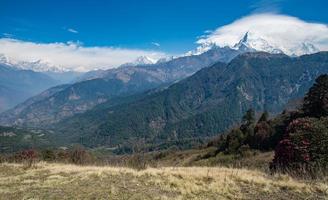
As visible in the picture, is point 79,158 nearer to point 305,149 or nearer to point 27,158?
point 27,158

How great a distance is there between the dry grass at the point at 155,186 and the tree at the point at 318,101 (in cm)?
4176

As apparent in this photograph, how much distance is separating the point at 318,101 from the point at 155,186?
157ft

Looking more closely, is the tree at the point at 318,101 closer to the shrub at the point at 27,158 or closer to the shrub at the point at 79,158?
the shrub at the point at 79,158

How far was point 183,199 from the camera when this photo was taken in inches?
539

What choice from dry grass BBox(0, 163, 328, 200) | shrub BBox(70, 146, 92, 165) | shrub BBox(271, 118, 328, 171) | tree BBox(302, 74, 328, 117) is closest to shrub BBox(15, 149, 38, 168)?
shrub BBox(70, 146, 92, 165)

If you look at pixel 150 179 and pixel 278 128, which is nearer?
pixel 150 179

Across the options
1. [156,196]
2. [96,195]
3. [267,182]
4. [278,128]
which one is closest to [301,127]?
[267,182]

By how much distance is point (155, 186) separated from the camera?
616 inches

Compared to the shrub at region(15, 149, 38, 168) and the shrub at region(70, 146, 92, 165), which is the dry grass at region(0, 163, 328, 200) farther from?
the shrub at region(70, 146, 92, 165)

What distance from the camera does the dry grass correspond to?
14.3 metres

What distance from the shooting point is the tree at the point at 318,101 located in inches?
2193

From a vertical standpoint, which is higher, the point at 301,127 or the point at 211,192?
the point at 301,127

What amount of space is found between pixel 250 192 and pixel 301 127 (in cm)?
767

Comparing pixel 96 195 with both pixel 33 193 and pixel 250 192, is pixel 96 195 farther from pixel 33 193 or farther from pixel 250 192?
pixel 250 192
